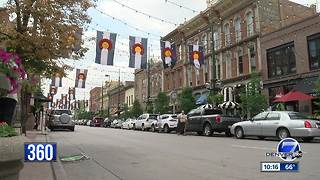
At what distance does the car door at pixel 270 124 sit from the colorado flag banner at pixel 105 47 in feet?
31.1

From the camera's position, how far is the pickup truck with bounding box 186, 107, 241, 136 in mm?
24906

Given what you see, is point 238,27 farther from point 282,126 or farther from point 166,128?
point 282,126

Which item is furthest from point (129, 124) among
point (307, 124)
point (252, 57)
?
point (307, 124)

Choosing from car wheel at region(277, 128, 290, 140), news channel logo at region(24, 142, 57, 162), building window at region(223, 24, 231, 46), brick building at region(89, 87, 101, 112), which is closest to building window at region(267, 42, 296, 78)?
building window at region(223, 24, 231, 46)

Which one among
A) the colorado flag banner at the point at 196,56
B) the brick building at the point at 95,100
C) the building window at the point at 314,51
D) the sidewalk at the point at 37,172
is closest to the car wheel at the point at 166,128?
the colorado flag banner at the point at 196,56

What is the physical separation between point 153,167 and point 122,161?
5.42ft

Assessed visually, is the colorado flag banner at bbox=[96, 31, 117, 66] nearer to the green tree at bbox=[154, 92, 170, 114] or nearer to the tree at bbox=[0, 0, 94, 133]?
the tree at bbox=[0, 0, 94, 133]

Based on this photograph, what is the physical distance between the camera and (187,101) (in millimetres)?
40844

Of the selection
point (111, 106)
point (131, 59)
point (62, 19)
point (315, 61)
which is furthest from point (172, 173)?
point (111, 106)

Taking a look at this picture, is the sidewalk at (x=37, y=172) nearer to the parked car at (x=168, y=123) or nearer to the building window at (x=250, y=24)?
the parked car at (x=168, y=123)

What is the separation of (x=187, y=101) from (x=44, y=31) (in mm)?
27952

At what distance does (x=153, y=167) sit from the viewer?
10.1 meters

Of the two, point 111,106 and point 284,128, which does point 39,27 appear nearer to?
point 284,128

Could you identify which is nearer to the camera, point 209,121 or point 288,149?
point 288,149
